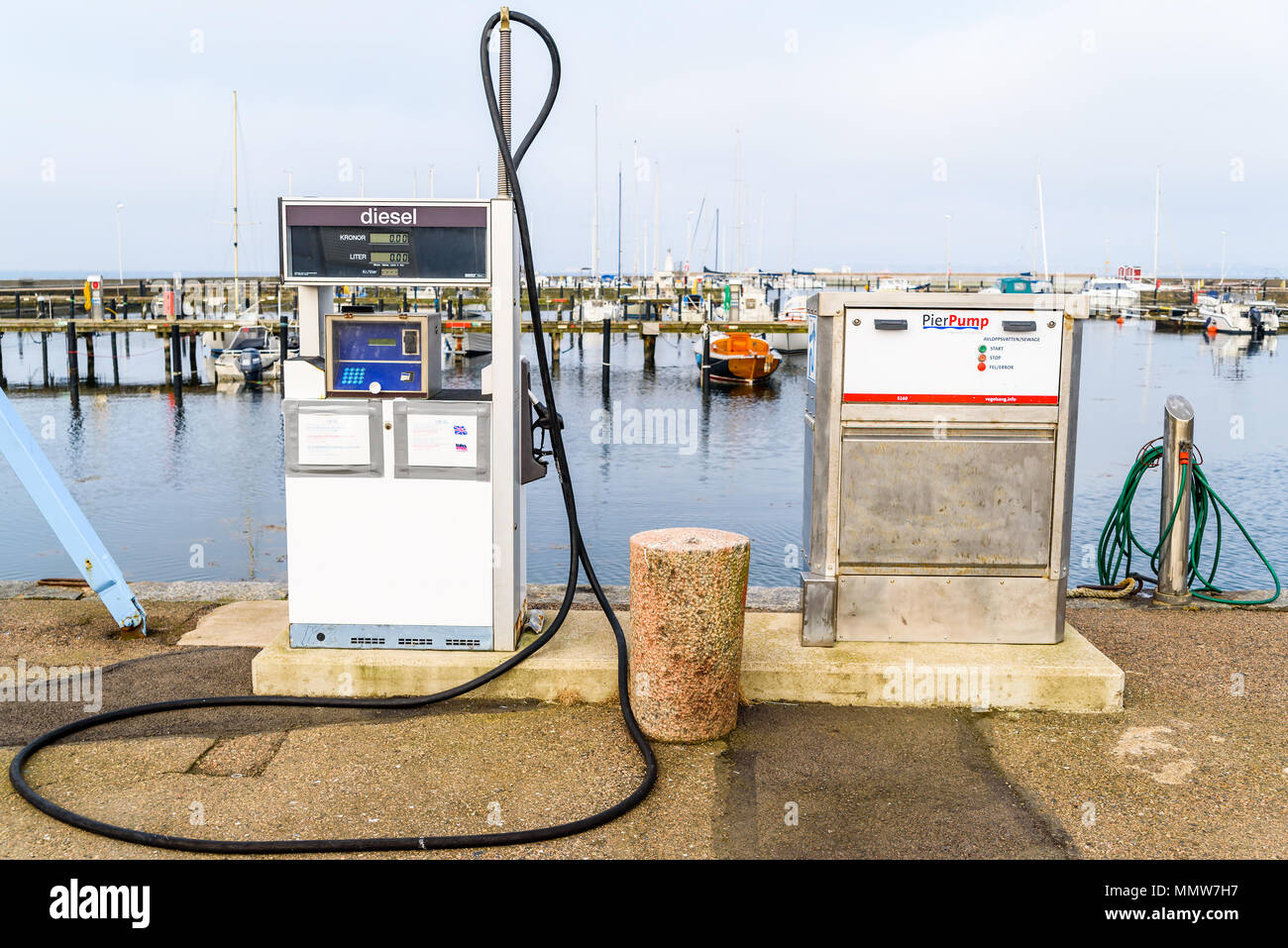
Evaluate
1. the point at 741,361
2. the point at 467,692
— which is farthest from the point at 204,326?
the point at 467,692

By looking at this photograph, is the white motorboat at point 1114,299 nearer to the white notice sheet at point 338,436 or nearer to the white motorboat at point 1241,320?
the white motorboat at point 1241,320

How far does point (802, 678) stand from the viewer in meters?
5.73

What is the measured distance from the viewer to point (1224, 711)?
19.0 feet

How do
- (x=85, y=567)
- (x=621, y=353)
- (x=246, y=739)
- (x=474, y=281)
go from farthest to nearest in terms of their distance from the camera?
(x=621, y=353), (x=85, y=567), (x=474, y=281), (x=246, y=739)

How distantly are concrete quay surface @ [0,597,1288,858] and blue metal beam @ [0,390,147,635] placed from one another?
67 centimetres

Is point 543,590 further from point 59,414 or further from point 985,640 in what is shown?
point 59,414

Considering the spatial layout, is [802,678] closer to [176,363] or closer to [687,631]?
[687,631]

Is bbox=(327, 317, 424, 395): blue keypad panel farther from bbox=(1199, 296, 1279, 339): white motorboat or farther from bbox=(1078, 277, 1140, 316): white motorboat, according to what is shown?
bbox=(1078, 277, 1140, 316): white motorboat

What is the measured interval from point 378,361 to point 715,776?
2.65 metres

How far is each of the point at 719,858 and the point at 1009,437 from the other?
9.32ft

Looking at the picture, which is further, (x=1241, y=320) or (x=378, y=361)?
(x=1241, y=320)

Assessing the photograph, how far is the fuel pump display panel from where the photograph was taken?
5.91m

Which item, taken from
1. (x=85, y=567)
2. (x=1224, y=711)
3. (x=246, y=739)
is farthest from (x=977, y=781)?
(x=85, y=567)

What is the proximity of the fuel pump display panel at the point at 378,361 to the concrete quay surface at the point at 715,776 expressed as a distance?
1.59 meters
